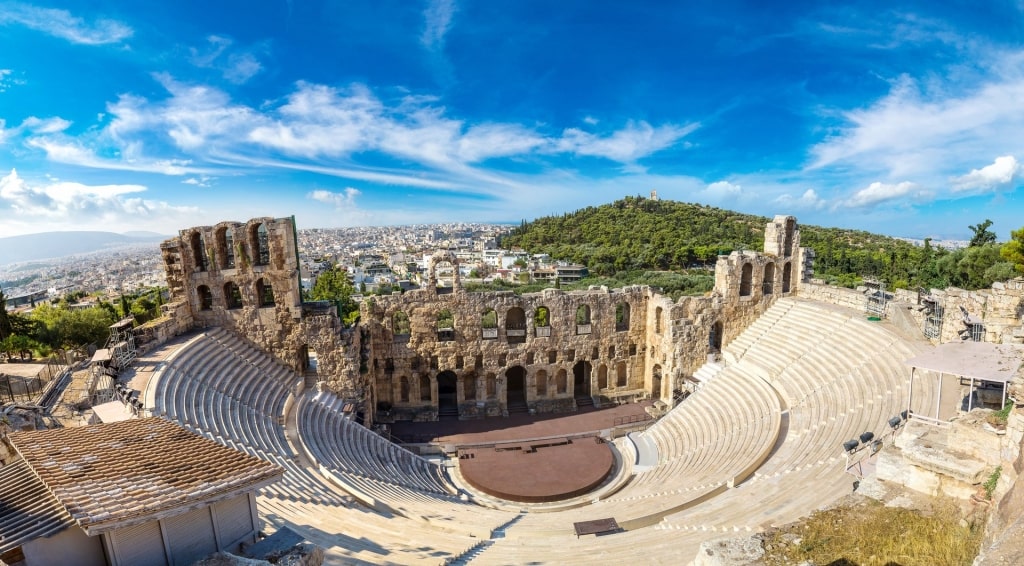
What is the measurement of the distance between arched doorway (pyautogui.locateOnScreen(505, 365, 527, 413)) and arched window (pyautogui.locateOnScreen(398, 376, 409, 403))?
5.48 m

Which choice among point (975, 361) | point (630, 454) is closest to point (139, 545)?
point (630, 454)

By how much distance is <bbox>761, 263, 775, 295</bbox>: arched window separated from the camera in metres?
27.1

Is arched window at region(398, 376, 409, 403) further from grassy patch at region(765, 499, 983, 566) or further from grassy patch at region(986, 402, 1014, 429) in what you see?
grassy patch at region(986, 402, 1014, 429)

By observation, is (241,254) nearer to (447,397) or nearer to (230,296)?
(230,296)

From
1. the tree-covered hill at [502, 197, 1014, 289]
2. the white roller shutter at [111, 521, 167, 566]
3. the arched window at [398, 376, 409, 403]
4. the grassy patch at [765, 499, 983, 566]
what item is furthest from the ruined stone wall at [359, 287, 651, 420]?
the tree-covered hill at [502, 197, 1014, 289]

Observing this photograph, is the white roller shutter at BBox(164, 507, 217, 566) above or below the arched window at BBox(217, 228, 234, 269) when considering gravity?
below

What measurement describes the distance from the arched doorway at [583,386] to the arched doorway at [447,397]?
22.3 ft

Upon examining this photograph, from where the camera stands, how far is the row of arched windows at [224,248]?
22328 millimetres

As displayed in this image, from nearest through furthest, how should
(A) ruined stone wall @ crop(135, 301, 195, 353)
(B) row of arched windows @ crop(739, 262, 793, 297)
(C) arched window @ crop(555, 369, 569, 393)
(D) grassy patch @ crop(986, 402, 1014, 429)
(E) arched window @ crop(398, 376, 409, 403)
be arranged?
1. (D) grassy patch @ crop(986, 402, 1014, 429)
2. (A) ruined stone wall @ crop(135, 301, 195, 353)
3. (E) arched window @ crop(398, 376, 409, 403)
4. (B) row of arched windows @ crop(739, 262, 793, 297)
5. (C) arched window @ crop(555, 369, 569, 393)

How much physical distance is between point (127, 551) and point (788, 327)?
26.3 m

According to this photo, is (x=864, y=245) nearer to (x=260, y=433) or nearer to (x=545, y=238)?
(x=545, y=238)

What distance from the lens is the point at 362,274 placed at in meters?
101

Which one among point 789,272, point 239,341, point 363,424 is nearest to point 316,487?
point 363,424

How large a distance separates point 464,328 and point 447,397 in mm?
5102
